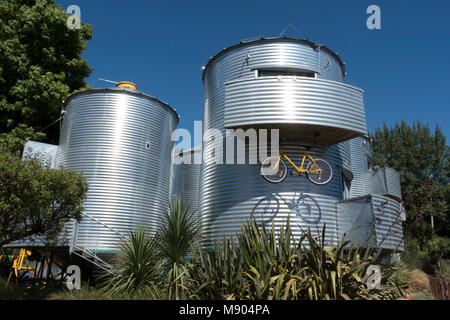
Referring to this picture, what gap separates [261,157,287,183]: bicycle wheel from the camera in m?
14.0

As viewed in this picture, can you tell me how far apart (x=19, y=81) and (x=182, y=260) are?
59.1 feet

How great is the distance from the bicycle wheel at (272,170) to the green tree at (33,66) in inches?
603

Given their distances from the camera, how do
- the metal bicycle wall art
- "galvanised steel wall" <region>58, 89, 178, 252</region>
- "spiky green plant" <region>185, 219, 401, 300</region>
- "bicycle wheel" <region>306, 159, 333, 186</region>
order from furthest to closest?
"galvanised steel wall" <region>58, 89, 178, 252</region>, "bicycle wheel" <region>306, 159, 333, 186</region>, the metal bicycle wall art, "spiky green plant" <region>185, 219, 401, 300</region>

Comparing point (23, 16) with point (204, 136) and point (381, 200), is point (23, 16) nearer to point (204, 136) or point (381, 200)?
point (204, 136)

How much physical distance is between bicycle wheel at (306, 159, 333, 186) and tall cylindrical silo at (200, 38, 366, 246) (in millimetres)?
257

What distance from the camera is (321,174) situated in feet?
47.4

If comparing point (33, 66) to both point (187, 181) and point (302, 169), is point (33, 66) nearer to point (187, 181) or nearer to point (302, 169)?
point (187, 181)

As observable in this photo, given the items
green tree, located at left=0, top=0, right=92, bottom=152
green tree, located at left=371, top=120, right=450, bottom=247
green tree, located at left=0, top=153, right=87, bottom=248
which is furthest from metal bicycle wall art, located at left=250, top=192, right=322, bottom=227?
green tree, located at left=371, top=120, right=450, bottom=247

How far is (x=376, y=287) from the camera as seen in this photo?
8.50 m

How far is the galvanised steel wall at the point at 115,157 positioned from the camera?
17.8 m

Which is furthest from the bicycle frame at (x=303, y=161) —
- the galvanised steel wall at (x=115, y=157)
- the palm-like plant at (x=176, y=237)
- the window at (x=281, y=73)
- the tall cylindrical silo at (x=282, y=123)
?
the galvanised steel wall at (x=115, y=157)

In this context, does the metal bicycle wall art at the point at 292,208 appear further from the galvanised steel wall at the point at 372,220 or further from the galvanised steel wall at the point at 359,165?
the galvanised steel wall at the point at 359,165

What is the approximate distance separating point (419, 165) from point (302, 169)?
34.1 meters

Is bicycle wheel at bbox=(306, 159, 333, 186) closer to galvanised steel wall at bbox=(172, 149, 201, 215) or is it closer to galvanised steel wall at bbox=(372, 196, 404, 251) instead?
galvanised steel wall at bbox=(372, 196, 404, 251)
